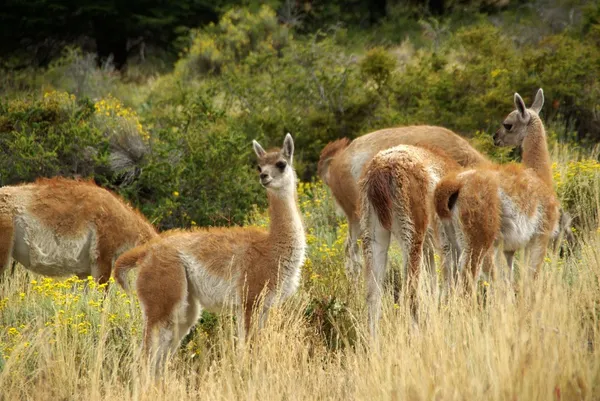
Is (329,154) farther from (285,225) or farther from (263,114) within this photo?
(263,114)

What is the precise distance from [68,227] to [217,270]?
8.24 ft

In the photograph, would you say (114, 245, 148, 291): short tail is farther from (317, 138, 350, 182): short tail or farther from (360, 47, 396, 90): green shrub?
(360, 47, 396, 90): green shrub

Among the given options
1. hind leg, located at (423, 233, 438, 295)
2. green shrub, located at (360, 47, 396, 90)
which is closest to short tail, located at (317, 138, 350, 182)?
hind leg, located at (423, 233, 438, 295)

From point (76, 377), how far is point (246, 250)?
1.65 meters

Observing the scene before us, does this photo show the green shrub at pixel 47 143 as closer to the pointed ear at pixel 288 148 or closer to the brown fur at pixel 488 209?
the pointed ear at pixel 288 148

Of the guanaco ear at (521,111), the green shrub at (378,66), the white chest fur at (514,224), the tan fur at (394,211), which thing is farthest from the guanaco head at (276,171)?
the green shrub at (378,66)

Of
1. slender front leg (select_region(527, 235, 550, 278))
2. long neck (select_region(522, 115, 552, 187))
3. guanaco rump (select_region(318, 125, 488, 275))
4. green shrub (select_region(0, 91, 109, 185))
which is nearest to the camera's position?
slender front leg (select_region(527, 235, 550, 278))

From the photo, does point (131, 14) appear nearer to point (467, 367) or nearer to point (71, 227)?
point (71, 227)

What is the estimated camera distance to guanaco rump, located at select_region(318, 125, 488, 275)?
35.3 feet

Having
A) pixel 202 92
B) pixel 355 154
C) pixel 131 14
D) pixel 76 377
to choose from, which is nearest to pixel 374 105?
pixel 202 92

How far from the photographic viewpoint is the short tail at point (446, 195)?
8.02 meters

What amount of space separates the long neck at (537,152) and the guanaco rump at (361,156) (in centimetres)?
131

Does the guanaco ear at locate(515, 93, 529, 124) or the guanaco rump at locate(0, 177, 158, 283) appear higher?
the guanaco ear at locate(515, 93, 529, 124)

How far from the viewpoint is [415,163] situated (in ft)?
27.1
